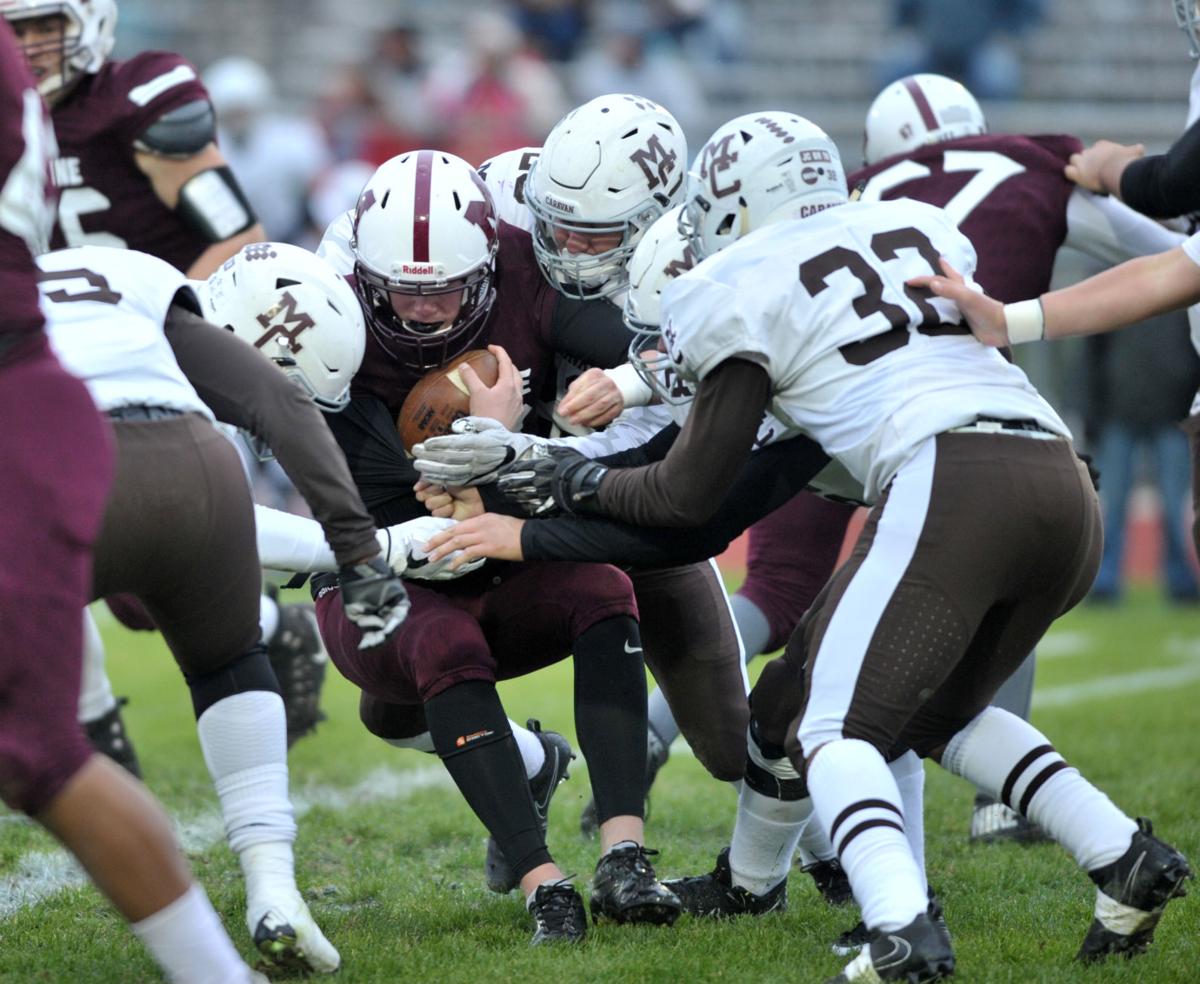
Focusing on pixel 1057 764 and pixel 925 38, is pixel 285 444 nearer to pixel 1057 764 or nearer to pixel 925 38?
pixel 1057 764

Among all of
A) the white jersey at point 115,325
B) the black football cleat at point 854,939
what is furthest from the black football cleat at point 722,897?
the white jersey at point 115,325

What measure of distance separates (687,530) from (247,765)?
94 centimetres

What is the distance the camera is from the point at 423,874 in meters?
4.13

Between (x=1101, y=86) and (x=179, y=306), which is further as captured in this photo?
(x=1101, y=86)

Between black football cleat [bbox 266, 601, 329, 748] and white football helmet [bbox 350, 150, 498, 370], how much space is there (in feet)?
5.39

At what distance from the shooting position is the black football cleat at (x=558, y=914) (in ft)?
11.0

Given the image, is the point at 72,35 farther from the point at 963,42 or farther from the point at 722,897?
the point at 963,42

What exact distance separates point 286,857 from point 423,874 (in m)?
0.98

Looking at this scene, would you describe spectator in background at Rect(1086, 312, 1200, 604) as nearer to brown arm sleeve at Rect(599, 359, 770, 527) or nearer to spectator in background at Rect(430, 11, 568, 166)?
spectator in background at Rect(430, 11, 568, 166)

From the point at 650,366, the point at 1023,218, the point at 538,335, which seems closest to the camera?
the point at 650,366

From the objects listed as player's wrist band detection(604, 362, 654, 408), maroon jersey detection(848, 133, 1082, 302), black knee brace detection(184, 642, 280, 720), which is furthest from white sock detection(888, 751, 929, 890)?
maroon jersey detection(848, 133, 1082, 302)

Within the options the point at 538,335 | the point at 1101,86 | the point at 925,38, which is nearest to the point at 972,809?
the point at 538,335

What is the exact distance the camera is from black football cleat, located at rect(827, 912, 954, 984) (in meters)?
2.82

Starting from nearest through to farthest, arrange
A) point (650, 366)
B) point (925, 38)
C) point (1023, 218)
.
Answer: point (650, 366)
point (1023, 218)
point (925, 38)
